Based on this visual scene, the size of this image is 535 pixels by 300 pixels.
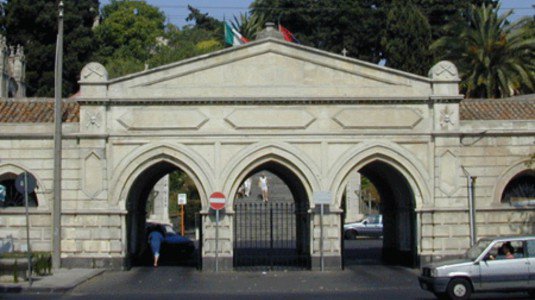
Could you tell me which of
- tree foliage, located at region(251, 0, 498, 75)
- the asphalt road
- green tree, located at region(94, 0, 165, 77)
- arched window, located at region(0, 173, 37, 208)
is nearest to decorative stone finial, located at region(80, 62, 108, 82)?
arched window, located at region(0, 173, 37, 208)

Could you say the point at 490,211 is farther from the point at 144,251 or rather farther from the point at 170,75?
the point at 144,251

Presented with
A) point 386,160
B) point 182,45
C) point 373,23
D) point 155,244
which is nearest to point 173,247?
point 155,244

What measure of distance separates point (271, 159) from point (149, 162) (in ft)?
13.5

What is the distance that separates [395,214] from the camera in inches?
1502

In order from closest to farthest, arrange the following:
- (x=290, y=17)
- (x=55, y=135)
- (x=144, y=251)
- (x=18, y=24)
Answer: (x=55, y=135) → (x=144, y=251) → (x=18, y=24) → (x=290, y=17)

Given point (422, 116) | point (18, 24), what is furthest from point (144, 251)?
point (18, 24)

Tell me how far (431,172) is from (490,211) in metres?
2.40

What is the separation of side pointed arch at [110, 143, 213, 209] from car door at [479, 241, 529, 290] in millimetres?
13072

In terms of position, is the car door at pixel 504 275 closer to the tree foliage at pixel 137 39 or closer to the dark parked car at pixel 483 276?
the dark parked car at pixel 483 276

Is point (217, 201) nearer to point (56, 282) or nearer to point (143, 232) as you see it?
point (56, 282)

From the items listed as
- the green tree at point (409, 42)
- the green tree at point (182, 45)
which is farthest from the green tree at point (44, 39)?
the green tree at point (409, 42)

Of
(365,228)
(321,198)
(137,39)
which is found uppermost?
(137,39)

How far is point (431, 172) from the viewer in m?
34.4

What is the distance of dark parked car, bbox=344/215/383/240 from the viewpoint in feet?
194
